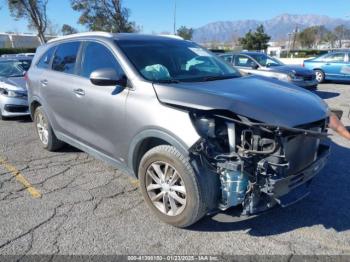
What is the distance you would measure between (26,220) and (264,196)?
→ 2404mm

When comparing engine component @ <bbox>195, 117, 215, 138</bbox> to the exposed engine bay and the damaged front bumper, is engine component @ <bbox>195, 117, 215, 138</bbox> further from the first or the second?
the damaged front bumper

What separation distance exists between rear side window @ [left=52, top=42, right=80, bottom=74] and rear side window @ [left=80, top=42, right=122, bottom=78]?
290mm

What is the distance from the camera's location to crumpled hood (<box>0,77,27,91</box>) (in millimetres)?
7977

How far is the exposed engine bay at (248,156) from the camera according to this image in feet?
9.40

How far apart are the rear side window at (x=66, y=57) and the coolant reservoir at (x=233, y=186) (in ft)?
8.71

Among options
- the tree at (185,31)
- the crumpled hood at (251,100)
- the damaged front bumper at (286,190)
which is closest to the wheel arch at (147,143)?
the crumpled hood at (251,100)

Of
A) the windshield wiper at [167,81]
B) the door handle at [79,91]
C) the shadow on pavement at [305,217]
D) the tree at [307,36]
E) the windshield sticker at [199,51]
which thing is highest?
the tree at [307,36]

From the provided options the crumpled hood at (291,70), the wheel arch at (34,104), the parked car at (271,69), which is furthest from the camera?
the crumpled hood at (291,70)

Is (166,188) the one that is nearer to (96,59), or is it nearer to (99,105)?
(99,105)

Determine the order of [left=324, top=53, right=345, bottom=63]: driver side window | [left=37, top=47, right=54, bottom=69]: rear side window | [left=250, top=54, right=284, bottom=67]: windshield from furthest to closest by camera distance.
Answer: [left=324, top=53, right=345, bottom=63]: driver side window < [left=250, top=54, right=284, bottom=67]: windshield < [left=37, top=47, right=54, bottom=69]: rear side window

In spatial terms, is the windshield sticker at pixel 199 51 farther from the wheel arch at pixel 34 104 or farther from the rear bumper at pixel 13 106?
the rear bumper at pixel 13 106

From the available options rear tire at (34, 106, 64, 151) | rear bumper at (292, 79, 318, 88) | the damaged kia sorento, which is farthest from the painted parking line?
rear bumper at (292, 79, 318, 88)

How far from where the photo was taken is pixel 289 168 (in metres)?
3.06

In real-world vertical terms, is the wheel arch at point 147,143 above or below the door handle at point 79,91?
below
